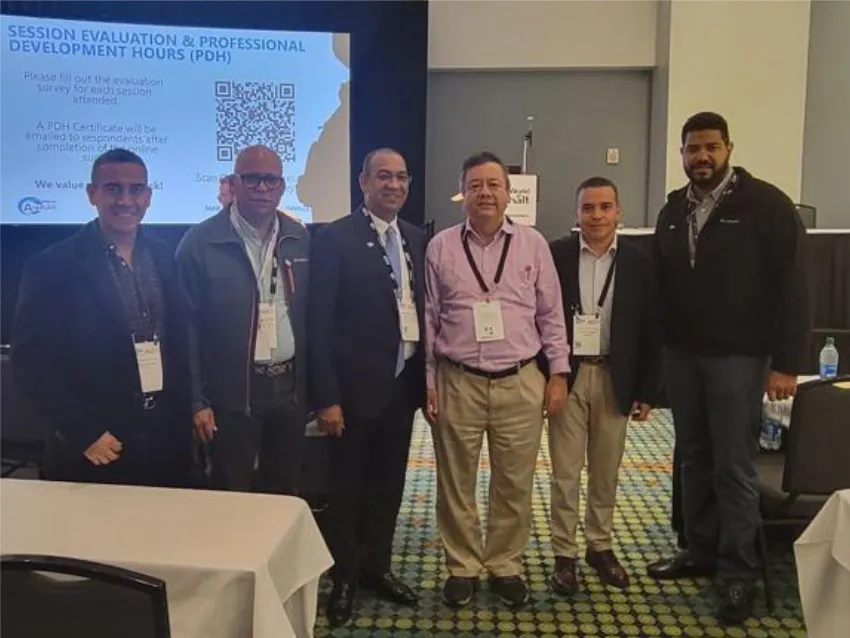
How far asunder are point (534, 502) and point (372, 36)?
412 cm

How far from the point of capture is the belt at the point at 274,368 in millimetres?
2441

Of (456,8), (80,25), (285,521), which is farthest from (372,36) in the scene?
(285,521)

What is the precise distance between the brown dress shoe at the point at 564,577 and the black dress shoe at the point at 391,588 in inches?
19.7

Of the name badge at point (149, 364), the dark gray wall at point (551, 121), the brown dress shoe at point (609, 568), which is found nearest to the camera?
the name badge at point (149, 364)

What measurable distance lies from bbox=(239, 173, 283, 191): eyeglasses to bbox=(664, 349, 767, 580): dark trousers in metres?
1.45

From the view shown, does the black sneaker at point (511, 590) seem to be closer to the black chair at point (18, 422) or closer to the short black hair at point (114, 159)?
the short black hair at point (114, 159)

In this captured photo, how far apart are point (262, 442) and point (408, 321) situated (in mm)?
597

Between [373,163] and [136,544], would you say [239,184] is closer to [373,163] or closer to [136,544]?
[373,163]

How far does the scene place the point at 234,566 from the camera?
1.53 meters

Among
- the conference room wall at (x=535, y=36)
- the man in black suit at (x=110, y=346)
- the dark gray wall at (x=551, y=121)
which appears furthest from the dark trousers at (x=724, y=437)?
the conference room wall at (x=535, y=36)

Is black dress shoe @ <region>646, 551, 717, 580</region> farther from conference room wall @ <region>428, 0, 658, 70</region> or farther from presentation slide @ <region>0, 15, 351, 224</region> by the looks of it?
conference room wall @ <region>428, 0, 658, 70</region>

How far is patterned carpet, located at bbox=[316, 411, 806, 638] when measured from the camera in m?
2.59

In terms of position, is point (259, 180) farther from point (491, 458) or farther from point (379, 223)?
point (491, 458)

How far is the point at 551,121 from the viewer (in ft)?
24.7
